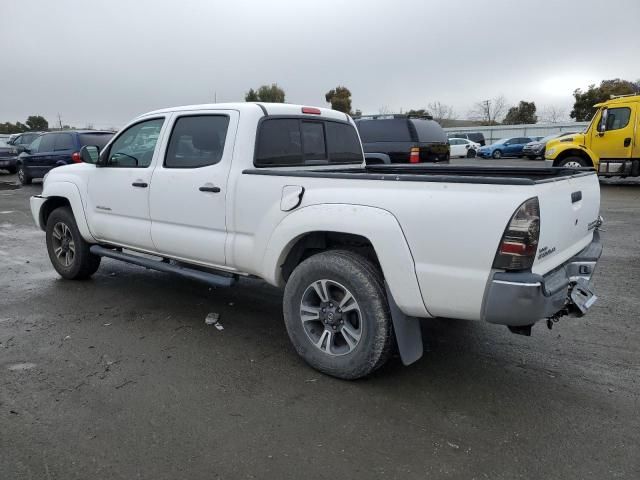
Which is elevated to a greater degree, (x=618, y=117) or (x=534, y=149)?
(x=618, y=117)

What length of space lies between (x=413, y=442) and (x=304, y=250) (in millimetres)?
1603

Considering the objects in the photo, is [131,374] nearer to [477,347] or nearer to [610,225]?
[477,347]

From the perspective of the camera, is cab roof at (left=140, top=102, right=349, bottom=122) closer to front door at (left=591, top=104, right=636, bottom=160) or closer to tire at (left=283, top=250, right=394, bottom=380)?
tire at (left=283, top=250, right=394, bottom=380)

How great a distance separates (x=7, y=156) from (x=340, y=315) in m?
23.9

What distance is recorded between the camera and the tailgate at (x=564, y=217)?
2.86 meters

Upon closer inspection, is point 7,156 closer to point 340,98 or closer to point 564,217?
point 564,217

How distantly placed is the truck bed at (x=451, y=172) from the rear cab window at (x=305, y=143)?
4.9 inches

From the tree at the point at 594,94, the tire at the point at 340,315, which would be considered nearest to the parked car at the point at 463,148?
the tree at the point at 594,94

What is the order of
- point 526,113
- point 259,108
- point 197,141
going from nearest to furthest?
point 259,108
point 197,141
point 526,113

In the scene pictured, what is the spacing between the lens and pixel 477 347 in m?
4.04

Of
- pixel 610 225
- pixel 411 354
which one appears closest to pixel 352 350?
pixel 411 354

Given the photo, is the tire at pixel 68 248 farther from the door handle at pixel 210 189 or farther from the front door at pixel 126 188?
the door handle at pixel 210 189

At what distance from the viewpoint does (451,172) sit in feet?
15.0

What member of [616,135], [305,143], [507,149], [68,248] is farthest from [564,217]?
[507,149]
